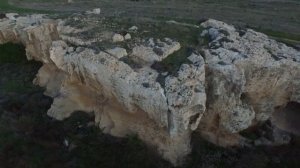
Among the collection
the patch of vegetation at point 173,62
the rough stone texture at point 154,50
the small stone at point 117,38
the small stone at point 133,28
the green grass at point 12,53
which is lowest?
the green grass at point 12,53

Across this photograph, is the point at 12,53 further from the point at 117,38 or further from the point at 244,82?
the point at 244,82

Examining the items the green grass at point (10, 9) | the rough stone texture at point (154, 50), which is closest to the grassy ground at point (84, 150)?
the rough stone texture at point (154, 50)

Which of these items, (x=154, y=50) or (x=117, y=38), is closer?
(x=154, y=50)

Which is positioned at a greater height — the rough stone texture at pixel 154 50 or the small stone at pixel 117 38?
the small stone at pixel 117 38

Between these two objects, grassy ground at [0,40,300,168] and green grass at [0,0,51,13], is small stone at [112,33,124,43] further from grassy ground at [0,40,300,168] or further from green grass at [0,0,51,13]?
green grass at [0,0,51,13]

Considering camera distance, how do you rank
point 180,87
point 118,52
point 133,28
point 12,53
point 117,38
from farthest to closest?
point 12,53 < point 133,28 < point 117,38 < point 118,52 < point 180,87

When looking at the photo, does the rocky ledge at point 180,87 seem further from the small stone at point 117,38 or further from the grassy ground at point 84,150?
the grassy ground at point 84,150

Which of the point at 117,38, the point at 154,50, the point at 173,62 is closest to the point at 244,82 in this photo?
the point at 173,62

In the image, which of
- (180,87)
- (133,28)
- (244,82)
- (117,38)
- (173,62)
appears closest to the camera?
(180,87)

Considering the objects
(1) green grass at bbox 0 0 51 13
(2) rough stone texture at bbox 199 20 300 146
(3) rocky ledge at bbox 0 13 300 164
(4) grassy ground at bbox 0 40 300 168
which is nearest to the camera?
(3) rocky ledge at bbox 0 13 300 164

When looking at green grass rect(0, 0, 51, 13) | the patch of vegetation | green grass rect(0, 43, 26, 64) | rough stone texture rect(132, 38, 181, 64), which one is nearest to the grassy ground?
the patch of vegetation
